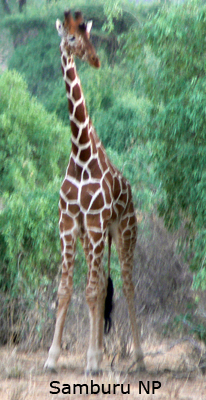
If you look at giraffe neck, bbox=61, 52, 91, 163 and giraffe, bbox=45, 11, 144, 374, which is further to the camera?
giraffe neck, bbox=61, 52, 91, 163

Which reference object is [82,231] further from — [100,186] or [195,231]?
[195,231]

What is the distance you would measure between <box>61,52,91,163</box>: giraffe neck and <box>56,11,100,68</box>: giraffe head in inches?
5.3

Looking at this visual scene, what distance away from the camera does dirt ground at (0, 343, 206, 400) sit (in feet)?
16.4

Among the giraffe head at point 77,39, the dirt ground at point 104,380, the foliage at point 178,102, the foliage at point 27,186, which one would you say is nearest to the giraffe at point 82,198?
the giraffe head at point 77,39

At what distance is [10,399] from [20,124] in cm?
573

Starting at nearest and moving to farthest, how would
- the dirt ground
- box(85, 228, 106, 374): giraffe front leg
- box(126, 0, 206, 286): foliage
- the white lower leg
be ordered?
the dirt ground < box(126, 0, 206, 286): foliage < the white lower leg < box(85, 228, 106, 374): giraffe front leg

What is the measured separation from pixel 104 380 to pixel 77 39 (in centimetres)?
336

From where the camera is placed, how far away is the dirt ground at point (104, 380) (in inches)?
197

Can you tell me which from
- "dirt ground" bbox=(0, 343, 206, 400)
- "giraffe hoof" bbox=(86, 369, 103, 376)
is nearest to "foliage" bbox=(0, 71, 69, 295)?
"dirt ground" bbox=(0, 343, 206, 400)

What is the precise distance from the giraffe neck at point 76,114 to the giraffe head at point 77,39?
135 millimetres

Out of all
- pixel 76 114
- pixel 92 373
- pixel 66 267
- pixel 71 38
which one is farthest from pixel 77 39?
pixel 92 373

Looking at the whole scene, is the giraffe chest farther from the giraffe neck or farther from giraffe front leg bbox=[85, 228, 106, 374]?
giraffe front leg bbox=[85, 228, 106, 374]

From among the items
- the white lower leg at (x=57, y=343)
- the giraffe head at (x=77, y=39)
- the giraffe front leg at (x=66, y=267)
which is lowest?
the white lower leg at (x=57, y=343)

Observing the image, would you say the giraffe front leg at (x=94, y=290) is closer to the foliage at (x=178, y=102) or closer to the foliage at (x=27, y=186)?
the foliage at (x=178, y=102)
